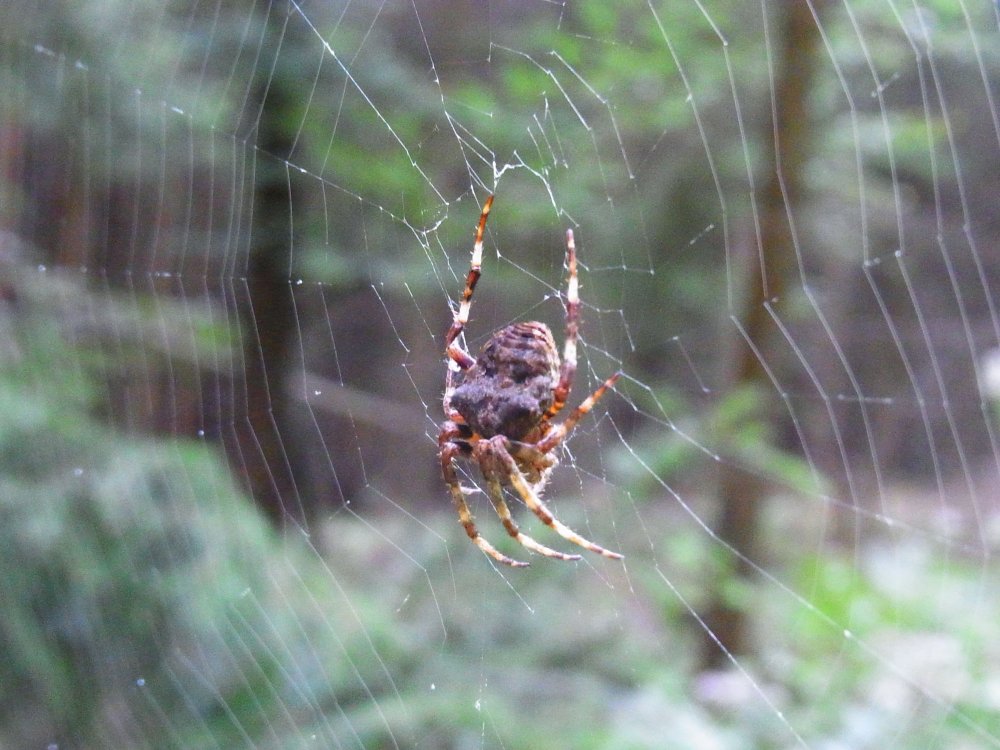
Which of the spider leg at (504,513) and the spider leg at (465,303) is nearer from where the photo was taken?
the spider leg at (465,303)

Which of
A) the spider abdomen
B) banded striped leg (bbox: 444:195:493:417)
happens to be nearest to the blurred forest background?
banded striped leg (bbox: 444:195:493:417)

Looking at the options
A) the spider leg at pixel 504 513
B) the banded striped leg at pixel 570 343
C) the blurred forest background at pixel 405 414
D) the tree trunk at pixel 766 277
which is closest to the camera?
the banded striped leg at pixel 570 343

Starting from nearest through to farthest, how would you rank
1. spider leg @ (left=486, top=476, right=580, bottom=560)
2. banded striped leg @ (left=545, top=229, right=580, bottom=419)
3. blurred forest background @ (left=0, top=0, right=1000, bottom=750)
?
banded striped leg @ (left=545, top=229, right=580, bottom=419), spider leg @ (left=486, top=476, right=580, bottom=560), blurred forest background @ (left=0, top=0, right=1000, bottom=750)

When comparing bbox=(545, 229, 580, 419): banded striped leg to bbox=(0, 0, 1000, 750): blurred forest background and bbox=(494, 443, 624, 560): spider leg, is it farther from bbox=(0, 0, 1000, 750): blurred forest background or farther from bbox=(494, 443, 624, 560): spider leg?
bbox=(0, 0, 1000, 750): blurred forest background

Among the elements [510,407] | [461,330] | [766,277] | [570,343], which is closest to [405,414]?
[766,277]

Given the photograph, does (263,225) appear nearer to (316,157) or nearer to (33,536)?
(316,157)

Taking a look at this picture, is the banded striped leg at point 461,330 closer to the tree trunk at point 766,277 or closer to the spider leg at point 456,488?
the spider leg at point 456,488

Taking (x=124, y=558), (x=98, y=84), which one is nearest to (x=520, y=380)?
(x=124, y=558)

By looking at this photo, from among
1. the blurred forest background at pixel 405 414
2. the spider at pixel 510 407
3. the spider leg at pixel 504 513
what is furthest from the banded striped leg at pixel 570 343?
the blurred forest background at pixel 405 414
